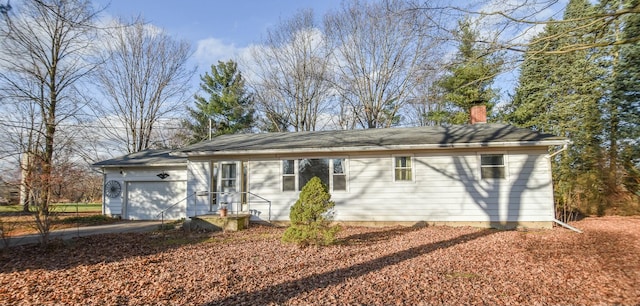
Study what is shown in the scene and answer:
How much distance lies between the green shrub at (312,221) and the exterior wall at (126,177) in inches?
335

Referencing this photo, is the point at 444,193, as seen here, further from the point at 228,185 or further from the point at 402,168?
the point at 228,185

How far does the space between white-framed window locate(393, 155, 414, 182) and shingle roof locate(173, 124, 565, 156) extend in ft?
1.85

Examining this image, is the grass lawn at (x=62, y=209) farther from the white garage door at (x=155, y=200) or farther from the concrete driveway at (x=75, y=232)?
the white garage door at (x=155, y=200)

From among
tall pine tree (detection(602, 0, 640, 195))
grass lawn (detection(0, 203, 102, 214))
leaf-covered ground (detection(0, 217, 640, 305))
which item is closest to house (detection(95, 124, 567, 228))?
leaf-covered ground (detection(0, 217, 640, 305))

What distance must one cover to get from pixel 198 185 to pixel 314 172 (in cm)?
428

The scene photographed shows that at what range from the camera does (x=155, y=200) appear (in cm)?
1403

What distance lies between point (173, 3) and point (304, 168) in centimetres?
653

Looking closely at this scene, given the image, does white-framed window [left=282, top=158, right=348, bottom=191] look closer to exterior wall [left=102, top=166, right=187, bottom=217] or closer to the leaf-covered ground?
the leaf-covered ground

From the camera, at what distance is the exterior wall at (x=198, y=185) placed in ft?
37.2

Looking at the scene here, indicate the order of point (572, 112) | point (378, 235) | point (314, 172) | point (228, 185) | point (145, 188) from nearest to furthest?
point (378, 235), point (314, 172), point (228, 185), point (145, 188), point (572, 112)

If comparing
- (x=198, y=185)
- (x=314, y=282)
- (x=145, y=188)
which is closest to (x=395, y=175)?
(x=314, y=282)

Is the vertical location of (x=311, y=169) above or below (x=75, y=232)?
above

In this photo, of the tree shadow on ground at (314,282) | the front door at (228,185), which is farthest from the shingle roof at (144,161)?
the tree shadow on ground at (314,282)

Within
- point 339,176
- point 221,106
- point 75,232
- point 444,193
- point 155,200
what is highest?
point 221,106
